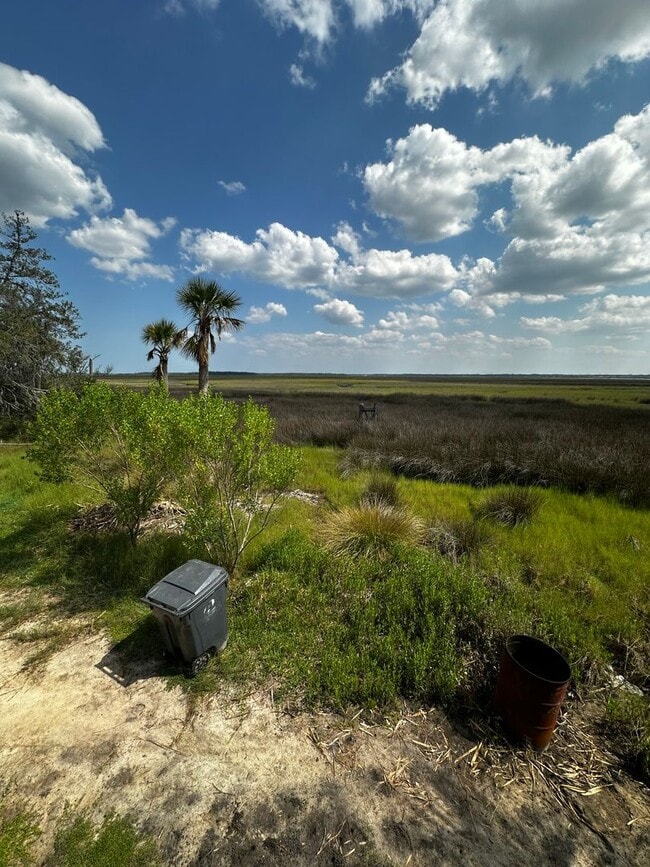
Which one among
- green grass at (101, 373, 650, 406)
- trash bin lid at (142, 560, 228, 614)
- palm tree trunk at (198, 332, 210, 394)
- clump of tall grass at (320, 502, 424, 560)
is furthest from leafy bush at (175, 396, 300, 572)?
palm tree trunk at (198, 332, 210, 394)

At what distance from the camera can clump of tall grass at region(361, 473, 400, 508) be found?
8.06 metres

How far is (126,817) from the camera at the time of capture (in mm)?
2525

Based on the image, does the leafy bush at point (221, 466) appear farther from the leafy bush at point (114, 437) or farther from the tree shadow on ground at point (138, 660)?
the tree shadow on ground at point (138, 660)

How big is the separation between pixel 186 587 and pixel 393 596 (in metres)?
2.71

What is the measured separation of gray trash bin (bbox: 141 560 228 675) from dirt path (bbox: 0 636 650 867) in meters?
0.44

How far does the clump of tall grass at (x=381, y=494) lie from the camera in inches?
317

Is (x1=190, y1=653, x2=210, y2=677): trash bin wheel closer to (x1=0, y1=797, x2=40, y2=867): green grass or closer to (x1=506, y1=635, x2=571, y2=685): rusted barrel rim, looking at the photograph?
(x1=0, y1=797, x2=40, y2=867): green grass

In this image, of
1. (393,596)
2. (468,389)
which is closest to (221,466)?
(393,596)

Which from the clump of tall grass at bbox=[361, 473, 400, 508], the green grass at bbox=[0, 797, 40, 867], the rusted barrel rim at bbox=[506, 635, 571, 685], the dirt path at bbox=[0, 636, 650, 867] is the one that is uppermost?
the clump of tall grass at bbox=[361, 473, 400, 508]

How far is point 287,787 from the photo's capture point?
2.80 metres

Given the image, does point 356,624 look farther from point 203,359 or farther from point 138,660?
point 203,359

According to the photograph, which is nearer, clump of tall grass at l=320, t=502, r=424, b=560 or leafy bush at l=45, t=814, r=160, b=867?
leafy bush at l=45, t=814, r=160, b=867

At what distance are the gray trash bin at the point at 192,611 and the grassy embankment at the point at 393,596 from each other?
0.28m

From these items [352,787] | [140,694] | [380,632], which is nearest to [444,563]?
[380,632]
